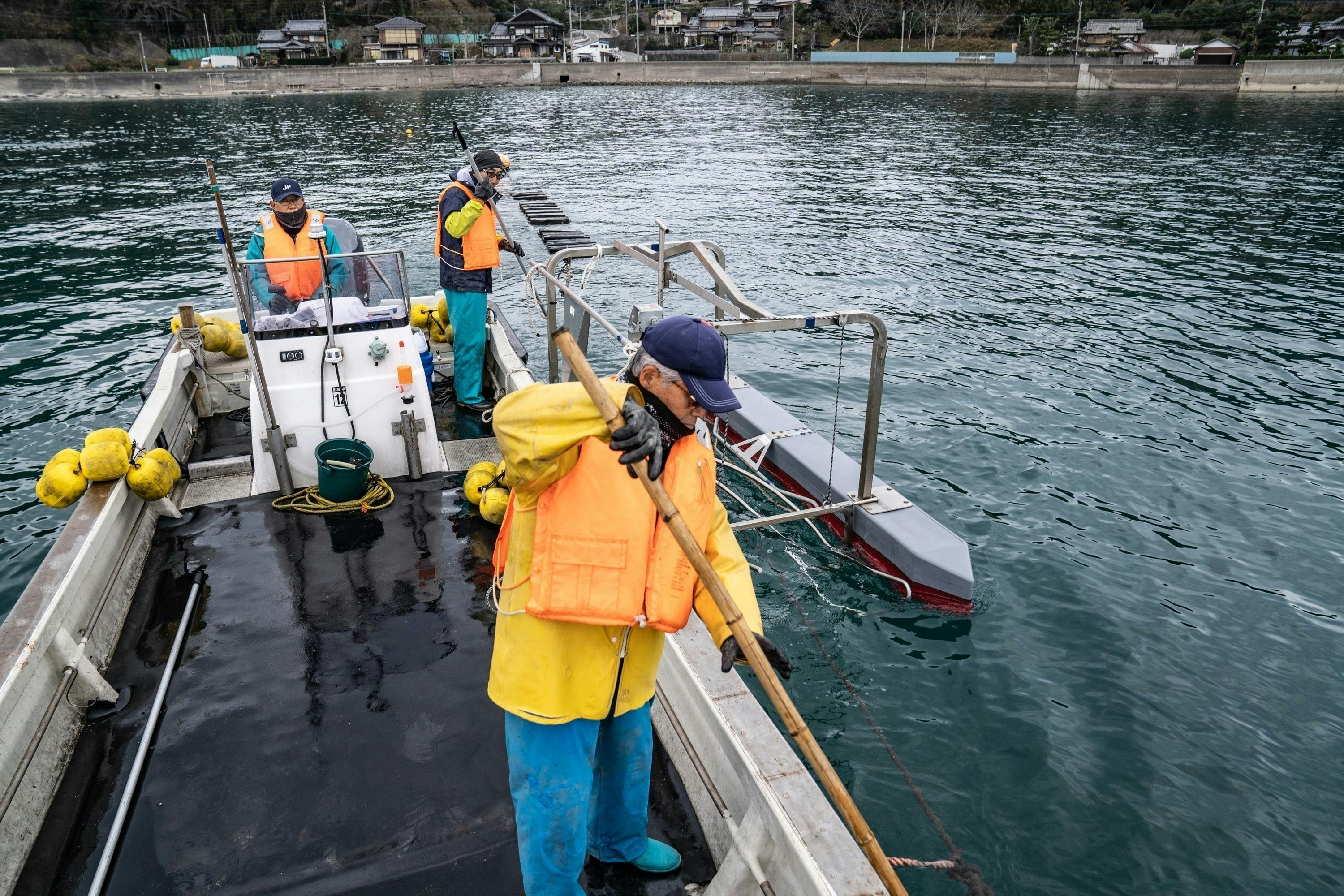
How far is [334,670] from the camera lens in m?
5.02

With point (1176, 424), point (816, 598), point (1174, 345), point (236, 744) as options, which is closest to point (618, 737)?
point (236, 744)

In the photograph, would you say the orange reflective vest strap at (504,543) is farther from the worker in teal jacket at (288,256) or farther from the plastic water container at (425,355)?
the worker in teal jacket at (288,256)

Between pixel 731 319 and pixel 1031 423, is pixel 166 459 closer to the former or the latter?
A: pixel 731 319

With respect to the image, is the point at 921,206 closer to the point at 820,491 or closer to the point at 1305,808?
the point at 820,491

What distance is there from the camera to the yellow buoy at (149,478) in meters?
6.23

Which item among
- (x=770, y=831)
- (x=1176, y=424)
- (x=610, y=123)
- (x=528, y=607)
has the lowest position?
(x=1176, y=424)

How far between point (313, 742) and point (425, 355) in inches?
186

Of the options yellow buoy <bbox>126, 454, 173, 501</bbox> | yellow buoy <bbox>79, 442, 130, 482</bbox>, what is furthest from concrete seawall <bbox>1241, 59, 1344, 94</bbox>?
yellow buoy <bbox>79, 442, 130, 482</bbox>

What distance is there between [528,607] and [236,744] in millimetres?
2620

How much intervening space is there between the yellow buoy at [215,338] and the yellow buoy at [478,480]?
4128 millimetres

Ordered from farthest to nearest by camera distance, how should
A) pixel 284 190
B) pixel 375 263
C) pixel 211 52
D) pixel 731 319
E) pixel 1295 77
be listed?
pixel 211 52 < pixel 1295 77 < pixel 284 190 < pixel 375 263 < pixel 731 319

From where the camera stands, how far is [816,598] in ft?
24.2

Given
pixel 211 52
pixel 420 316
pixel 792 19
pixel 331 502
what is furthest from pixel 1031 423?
pixel 792 19

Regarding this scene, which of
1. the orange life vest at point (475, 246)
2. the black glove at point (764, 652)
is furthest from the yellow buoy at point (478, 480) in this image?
the black glove at point (764, 652)
